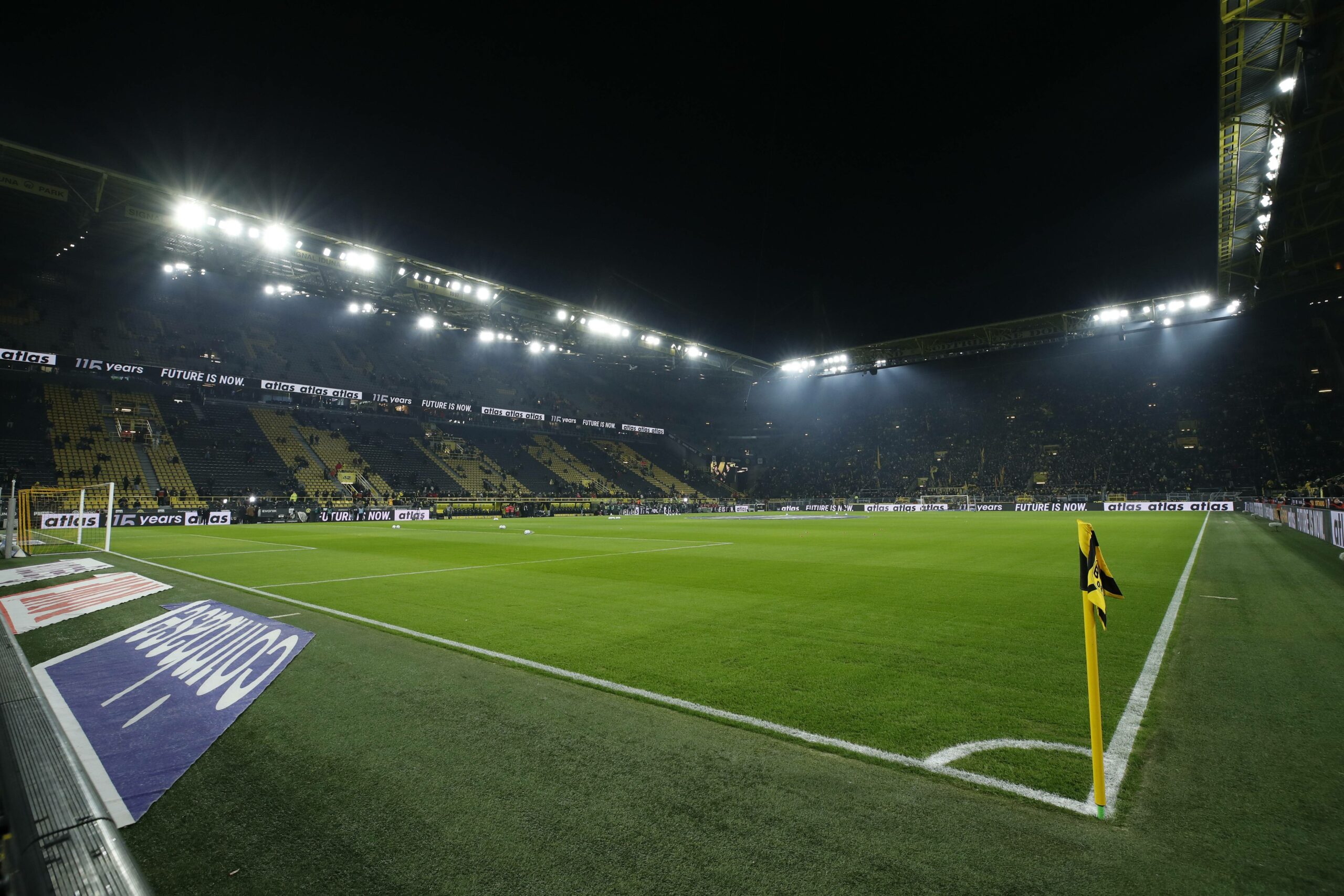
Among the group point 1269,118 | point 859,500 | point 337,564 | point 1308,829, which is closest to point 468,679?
point 1308,829

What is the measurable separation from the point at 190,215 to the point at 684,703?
2979 centimetres

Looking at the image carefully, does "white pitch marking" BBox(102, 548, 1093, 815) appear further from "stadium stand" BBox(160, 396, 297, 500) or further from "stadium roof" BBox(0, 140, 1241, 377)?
"stadium stand" BBox(160, 396, 297, 500)

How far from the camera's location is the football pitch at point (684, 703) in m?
2.53

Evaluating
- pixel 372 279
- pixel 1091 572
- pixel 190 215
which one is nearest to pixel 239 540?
pixel 190 215

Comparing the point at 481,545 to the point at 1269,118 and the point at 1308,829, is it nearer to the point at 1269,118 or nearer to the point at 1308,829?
the point at 1308,829

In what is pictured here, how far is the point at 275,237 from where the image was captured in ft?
84.5

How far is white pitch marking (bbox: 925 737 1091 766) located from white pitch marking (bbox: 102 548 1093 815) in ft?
0.32

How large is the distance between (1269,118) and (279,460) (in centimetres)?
4673

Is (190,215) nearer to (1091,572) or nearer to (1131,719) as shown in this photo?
(1091,572)

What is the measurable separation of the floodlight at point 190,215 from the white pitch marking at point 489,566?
849 inches

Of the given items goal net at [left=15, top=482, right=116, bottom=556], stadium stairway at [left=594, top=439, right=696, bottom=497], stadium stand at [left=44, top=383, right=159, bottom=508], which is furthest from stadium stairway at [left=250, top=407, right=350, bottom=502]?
stadium stairway at [left=594, top=439, right=696, bottom=497]

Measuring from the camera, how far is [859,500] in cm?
5344

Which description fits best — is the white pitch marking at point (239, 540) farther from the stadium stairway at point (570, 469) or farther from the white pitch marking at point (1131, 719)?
the stadium stairway at point (570, 469)

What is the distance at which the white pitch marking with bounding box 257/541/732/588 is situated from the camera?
9773 millimetres
